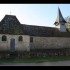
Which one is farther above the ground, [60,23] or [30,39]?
[60,23]

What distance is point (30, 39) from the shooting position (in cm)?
2150

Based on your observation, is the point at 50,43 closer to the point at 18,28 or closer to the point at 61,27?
the point at 18,28

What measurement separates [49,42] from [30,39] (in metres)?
2.69

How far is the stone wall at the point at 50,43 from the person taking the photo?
2158cm

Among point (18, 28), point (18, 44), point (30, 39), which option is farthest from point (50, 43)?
point (18, 28)

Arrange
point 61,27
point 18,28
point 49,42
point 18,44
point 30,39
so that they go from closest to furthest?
point 18,44, point 18,28, point 30,39, point 49,42, point 61,27

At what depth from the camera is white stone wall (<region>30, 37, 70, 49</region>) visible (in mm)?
21591

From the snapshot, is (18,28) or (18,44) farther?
(18,28)

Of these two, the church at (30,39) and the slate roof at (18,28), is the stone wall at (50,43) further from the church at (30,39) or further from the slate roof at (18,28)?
the slate roof at (18,28)

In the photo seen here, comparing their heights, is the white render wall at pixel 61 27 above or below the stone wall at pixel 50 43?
above

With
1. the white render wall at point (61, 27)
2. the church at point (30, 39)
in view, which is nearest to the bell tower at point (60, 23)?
the white render wall at point (61, 27)

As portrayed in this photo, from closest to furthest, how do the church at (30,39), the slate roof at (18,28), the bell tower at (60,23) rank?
the church at (30,39)
the slate roof at (18,28)
the bell tower at (60,23)

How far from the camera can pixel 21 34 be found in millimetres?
20016
